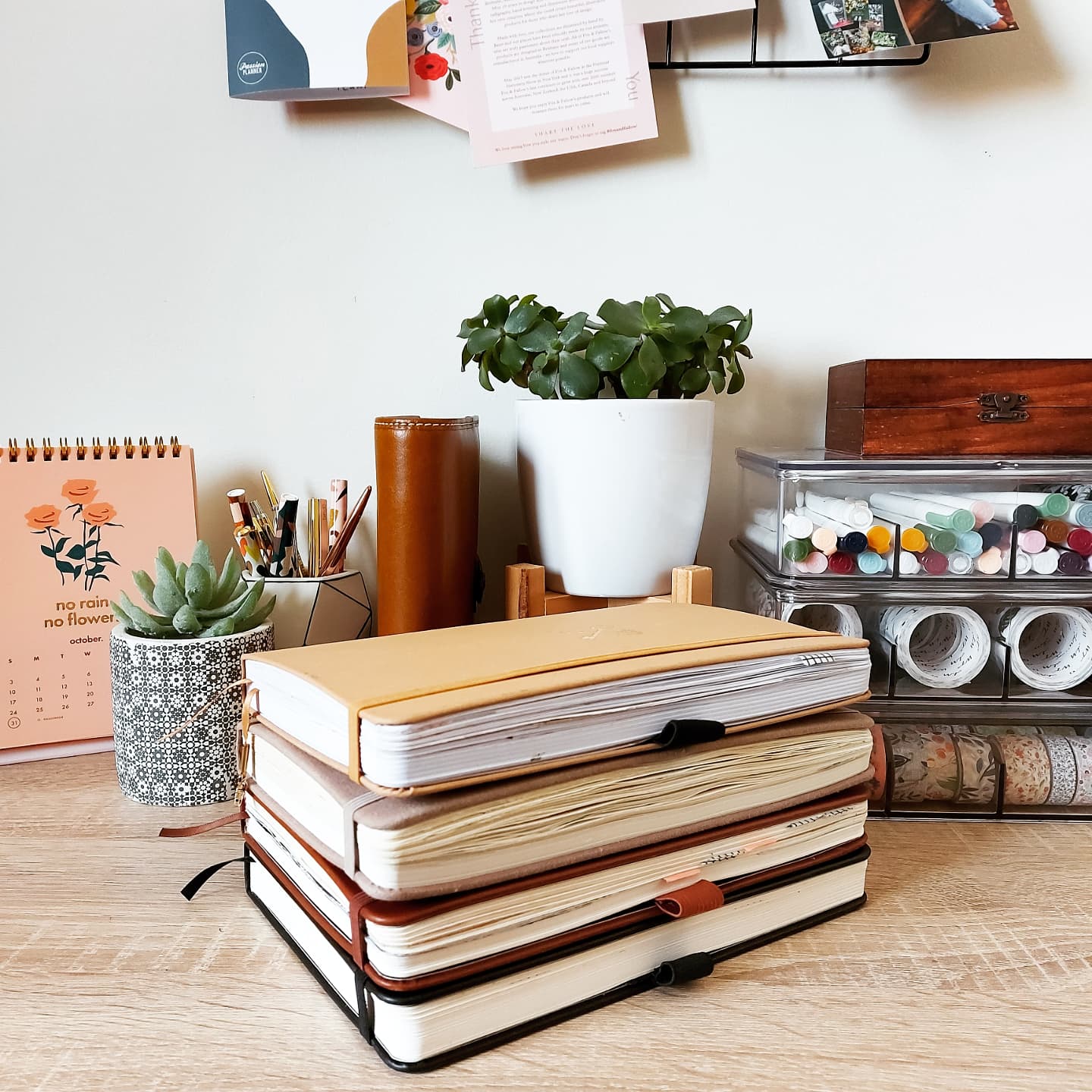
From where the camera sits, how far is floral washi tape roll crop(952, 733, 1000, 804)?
0.66 metres

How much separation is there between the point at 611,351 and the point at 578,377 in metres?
0.03

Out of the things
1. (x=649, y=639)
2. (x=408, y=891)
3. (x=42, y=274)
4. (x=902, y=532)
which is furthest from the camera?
(x=42, y=274)

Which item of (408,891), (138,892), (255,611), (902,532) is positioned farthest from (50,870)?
(902,532)

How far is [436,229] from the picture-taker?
2.85 ft

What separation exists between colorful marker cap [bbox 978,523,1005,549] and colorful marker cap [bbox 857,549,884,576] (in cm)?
7

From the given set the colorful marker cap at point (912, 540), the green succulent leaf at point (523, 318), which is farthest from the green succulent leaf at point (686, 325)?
the colorful marker cap at point (912, 540)

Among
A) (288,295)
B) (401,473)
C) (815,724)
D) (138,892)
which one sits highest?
(288,295)

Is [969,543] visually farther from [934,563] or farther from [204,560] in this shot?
[204,560]

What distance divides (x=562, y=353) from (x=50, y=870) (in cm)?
49

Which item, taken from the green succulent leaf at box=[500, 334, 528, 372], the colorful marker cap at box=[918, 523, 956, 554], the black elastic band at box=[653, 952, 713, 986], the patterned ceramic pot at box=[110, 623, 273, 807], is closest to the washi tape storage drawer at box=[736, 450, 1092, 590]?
the colorful marker cap at box=[918, 523, 956, 554]

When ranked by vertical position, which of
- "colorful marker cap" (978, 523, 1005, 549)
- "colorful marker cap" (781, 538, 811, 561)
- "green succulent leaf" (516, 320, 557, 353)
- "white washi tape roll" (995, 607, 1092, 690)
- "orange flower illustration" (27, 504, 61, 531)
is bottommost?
"white washi tape roll" (995, 607, 1092, 690)

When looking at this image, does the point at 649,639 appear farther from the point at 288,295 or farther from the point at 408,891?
the point at 288,295

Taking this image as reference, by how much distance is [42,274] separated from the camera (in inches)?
34.2

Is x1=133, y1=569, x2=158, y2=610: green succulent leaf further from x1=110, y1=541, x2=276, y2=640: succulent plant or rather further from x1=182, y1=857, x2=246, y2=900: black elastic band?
x1=182, y1=857, x2=246, y2=900: black elastic band
